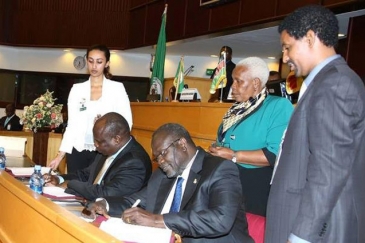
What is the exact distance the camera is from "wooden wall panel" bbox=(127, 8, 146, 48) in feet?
37.5

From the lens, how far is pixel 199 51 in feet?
36.6

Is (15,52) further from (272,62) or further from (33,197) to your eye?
(33,197)

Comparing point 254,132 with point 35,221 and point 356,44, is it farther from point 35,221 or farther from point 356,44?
point 356,44

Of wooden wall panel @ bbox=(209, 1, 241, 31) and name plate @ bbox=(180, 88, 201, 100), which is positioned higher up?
wooden wall panel @ bbox=(209, 1, 241, 31)

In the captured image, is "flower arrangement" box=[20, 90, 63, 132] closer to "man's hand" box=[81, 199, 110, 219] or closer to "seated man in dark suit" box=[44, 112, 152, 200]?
"seated man in dark suit" box=[44, 112, 152, 200]

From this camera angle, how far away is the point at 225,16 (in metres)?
8.41

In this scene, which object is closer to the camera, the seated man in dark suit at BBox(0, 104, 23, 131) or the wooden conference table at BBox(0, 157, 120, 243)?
the wooden conference table at BBox(0, 157, 120, 243)

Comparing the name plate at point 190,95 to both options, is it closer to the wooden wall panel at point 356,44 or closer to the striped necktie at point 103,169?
the wooden wall panel at point 356,44

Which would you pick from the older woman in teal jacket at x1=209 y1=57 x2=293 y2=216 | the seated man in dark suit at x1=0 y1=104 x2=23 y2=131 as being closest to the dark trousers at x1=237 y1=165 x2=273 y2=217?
the older woman in teal jacket at x1=209 y1=57 x2=293 y2=216

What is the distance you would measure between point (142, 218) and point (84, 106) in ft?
6.38

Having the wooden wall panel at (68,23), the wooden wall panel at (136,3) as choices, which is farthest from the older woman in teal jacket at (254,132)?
the wooden wall panel at (68,23)

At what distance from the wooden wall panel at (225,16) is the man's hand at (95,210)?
597cm

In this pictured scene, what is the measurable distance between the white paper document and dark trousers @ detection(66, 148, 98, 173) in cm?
198

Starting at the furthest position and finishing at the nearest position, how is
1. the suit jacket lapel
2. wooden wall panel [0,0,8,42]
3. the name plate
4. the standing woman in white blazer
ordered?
wooden wall panel [0,0,8,42]
the name plate
the standing woman in white blazer
the suit jacket lapel
